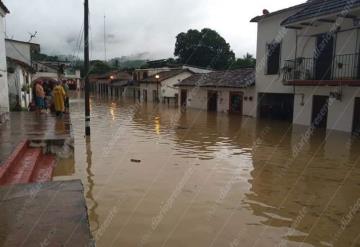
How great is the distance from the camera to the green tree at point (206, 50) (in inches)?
2361

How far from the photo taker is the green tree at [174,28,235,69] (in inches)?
2361

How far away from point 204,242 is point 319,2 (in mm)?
16188

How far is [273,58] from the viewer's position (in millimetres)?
21172

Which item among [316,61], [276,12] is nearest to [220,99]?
[276,12]

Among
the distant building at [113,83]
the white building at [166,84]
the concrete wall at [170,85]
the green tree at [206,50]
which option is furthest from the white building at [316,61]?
the green tree at [206,50]

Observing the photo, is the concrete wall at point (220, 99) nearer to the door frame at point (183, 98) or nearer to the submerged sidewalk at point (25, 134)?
the door frame at point (183, 98)

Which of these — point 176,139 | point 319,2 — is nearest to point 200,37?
point 319,2

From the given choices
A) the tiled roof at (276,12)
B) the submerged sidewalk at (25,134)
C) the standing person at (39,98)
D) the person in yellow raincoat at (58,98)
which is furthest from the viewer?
the tiled roof at (276,12)

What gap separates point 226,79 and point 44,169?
20956mm

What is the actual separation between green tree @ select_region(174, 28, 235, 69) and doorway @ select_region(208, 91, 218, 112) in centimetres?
2966

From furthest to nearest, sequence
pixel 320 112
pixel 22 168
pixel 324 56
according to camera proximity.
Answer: pixel 320 112, pixel 324 56, pixel 22 168

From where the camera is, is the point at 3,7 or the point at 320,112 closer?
the point at 3,7

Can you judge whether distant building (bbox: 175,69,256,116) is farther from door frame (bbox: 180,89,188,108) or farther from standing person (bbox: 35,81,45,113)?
standing person (bbox: 35,81,45,113)

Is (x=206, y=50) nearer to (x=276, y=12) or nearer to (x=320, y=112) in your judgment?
(x=276, y=12)
